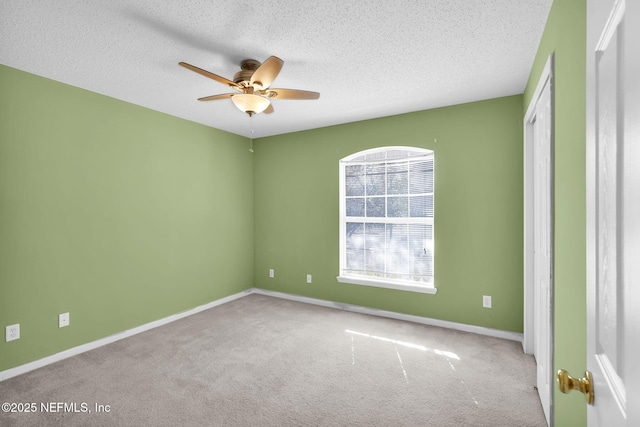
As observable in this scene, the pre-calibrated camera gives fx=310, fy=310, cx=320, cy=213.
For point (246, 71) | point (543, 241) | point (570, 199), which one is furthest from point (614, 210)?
point (246, 71)

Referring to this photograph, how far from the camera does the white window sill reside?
362 centimetres

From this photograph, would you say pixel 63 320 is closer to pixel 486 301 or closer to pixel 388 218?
pixel 388 218

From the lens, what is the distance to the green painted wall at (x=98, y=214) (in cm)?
256

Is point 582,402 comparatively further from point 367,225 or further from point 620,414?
point 367,225

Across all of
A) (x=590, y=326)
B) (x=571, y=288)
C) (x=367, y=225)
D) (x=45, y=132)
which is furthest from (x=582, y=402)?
(x=45, y=132)

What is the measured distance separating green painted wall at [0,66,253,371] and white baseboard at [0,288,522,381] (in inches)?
2.2

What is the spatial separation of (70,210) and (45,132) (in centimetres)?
71

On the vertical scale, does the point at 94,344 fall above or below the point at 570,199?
below

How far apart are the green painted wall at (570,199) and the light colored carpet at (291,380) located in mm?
742

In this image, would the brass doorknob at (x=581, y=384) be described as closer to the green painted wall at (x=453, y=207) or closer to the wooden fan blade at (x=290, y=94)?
the wooden fan blade at (x=290, y=94)

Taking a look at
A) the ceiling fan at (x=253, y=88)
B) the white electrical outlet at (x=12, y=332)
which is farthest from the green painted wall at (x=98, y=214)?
the ceiling fan at (x=253, y=88)

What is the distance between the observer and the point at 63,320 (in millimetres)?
2828

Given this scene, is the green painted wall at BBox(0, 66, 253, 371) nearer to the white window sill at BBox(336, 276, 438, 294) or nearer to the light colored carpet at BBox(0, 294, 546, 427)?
the light colored carpet at BBox(0, 294, 546, 427)

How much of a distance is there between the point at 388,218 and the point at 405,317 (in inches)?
48.2
